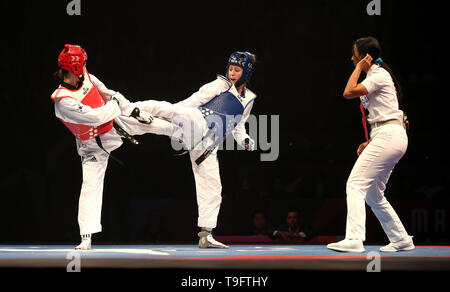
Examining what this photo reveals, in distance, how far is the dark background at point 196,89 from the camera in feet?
21.7

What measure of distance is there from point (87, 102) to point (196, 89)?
8.69 ft

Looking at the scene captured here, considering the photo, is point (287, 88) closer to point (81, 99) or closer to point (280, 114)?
point (280, 114)

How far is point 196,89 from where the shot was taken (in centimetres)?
687

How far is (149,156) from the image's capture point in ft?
23.2

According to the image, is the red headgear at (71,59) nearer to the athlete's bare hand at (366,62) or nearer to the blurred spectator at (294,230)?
the athlete's bare hand at (366,62)

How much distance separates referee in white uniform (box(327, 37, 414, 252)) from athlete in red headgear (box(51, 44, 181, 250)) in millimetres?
1517

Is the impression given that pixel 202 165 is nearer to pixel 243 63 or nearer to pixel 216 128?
pixel 216 128

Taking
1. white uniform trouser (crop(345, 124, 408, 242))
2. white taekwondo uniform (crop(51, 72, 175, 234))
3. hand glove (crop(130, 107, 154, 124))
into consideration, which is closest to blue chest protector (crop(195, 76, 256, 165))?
white taekwondo uniform (crop(51, 72, 175, 234))

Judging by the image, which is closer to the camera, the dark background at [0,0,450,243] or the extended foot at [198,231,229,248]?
the extended foot at [198,231,229,248]

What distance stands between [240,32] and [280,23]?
1.59 feet

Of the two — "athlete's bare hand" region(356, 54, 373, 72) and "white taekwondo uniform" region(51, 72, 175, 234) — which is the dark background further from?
"athlete's bare hand" region(356, 54, 373, 72)

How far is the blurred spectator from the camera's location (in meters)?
6.19

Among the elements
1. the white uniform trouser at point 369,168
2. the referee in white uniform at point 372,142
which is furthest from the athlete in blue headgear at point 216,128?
the white uniform trouser at point 369,168
